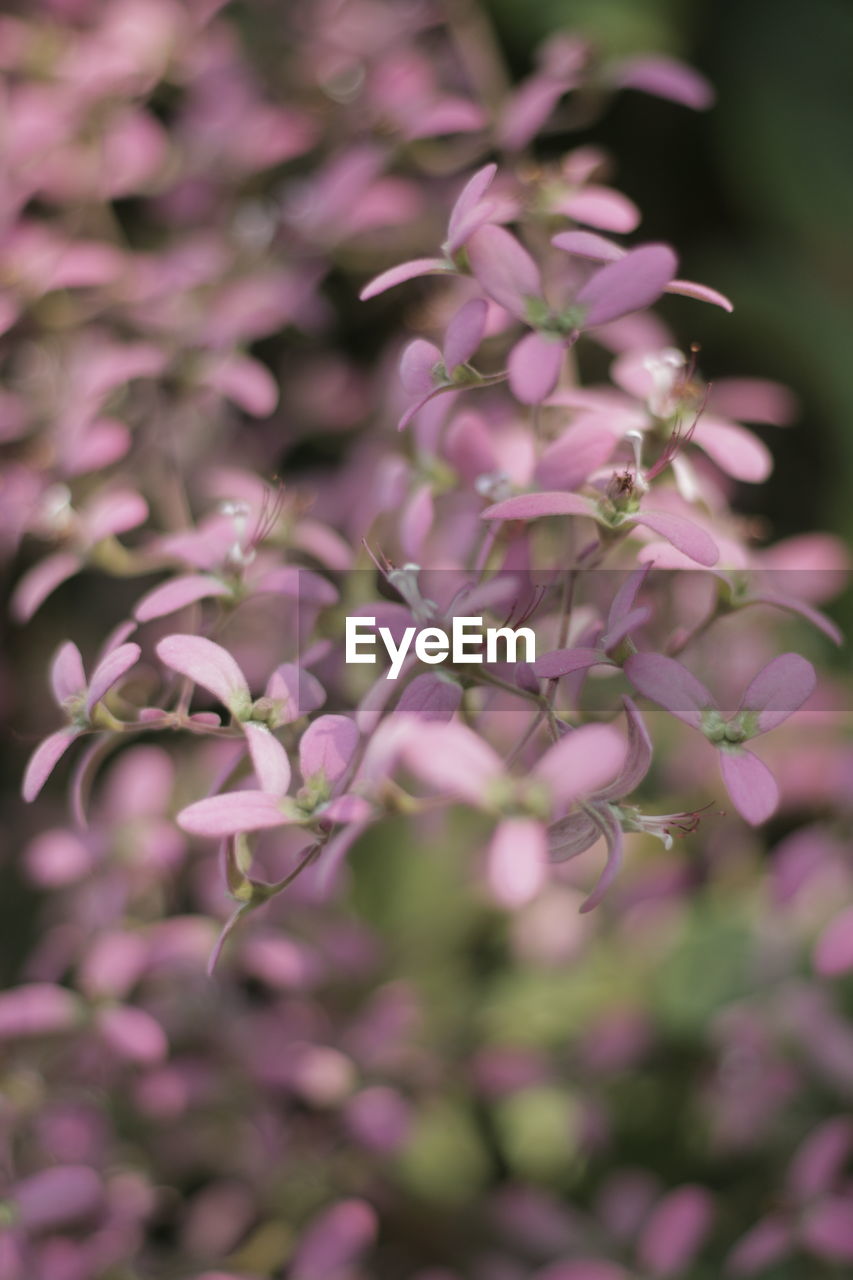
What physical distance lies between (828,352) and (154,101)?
77 cm

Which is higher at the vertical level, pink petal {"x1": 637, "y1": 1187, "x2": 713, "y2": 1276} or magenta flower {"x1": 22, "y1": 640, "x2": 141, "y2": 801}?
magenta flower {"x1": 22, "y1": 640, "x2": 141, "y2": 801}

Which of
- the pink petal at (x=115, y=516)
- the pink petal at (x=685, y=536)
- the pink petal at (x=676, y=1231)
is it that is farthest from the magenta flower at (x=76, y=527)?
the pink petal at (x=676, y=1231)

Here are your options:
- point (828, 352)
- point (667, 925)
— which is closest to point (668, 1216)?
point (667, 925)

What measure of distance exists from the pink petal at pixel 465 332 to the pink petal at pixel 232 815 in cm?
22

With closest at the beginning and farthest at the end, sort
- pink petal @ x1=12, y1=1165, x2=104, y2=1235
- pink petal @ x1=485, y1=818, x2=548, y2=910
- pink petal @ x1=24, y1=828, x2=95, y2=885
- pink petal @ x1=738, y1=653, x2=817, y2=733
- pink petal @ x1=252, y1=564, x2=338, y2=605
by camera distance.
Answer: pink petal @ x1=485, y1=818, x2=548, y2=910, pink petal @ x1=738, y1=653, x2=817, y2=733, pink petal @ x1=252, y1=564, x2=338, y2=605, pink petal @ x1=12, y1=1165, x2=104, y2=1235, pink petal @ x1=24, y1=828, x2=95, y2=885

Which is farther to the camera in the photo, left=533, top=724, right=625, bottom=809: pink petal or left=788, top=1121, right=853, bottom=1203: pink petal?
left=788, top=1121, right=853, bottom=1203: pink petal

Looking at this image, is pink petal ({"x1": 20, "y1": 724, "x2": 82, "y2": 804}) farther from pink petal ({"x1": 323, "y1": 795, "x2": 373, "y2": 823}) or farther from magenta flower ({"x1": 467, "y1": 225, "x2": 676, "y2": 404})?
magenta flower ({"x1": 467, "y1": 225, "x2": 676, "y2": 404})

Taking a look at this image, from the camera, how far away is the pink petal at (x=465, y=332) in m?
0.55

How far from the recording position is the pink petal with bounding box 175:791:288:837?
1.66 feet

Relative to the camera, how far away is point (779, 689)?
545 mm

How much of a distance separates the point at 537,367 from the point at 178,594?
22 centimetres

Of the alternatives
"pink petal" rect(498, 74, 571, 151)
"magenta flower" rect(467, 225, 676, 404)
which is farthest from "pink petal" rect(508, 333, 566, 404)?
"pink petal" rect(498, 74, 571, 151)

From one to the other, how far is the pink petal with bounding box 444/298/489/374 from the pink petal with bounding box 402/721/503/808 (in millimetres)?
188

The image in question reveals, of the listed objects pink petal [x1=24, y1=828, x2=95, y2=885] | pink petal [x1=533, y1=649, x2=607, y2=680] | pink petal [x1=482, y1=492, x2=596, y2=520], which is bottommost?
pink petal [x1=24, y1=828, x2=95, y2=885]
